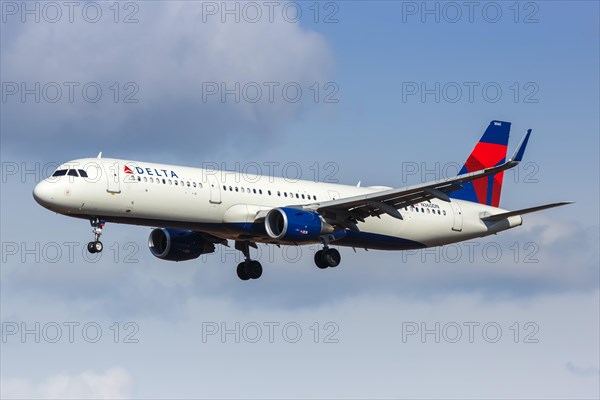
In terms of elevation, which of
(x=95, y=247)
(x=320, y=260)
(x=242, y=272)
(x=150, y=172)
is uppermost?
(x=150, y=172)

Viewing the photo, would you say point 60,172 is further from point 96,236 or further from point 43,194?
point 96,236

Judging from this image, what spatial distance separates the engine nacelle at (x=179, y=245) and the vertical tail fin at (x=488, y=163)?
587 inches

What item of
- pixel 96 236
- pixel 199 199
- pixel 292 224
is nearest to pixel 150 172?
pixel 199 199

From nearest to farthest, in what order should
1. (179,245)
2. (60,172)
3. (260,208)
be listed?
(60,172) → (260,208) → (179,245)

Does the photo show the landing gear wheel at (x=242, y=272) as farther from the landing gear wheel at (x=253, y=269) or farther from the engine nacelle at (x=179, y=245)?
the engine nacelle at (x=179, y=245)

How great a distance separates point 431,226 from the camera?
67.9 m

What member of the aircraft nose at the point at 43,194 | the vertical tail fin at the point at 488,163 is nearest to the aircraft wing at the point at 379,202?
the vertical tail fin at the point at 488,163

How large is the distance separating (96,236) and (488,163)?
2693cm

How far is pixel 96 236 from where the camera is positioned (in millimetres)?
56781

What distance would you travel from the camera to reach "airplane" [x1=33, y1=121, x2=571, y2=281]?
56.6 metres

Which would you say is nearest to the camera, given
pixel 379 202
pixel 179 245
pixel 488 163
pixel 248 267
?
pixel 379 202

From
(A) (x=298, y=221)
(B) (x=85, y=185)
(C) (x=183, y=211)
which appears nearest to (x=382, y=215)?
(A) (x=298, y=221)

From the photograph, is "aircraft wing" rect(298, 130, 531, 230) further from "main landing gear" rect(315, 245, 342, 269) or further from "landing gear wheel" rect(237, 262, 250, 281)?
"landing gear wheel" rect(237, 262, 250, 281)

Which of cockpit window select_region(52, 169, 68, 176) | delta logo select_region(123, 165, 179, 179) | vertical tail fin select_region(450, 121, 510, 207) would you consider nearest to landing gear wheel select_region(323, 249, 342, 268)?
delta logo select_region(123, 165, 179, 179)
